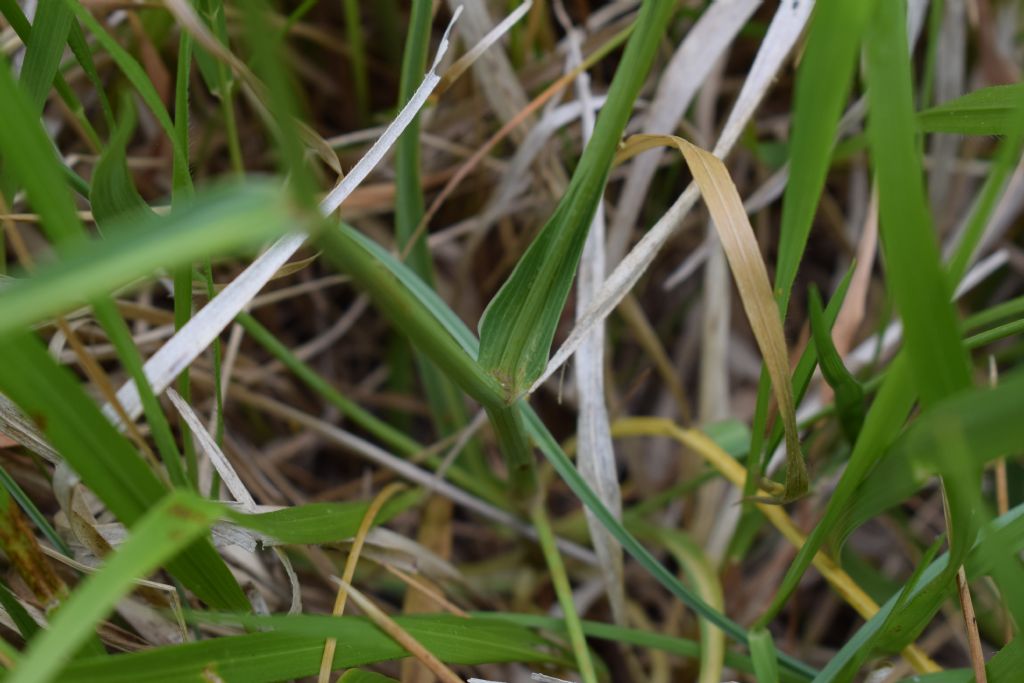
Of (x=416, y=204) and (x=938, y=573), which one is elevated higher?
(x=416, y=204)

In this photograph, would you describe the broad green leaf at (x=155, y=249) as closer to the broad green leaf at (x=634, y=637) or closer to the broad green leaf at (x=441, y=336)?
the broad green leaf at (x=441, y=336)

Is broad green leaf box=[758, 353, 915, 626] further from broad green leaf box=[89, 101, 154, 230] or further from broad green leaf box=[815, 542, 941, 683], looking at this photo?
broad green leaf box=[89, 101, 154, 230]

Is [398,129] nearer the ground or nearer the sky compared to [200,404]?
nearer the sky

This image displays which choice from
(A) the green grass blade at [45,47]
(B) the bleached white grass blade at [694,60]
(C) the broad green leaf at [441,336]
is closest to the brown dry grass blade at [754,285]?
(C) the broad green leaf at [441,336]

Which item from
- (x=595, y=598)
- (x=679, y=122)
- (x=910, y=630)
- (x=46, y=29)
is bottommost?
(x=595, y=598)

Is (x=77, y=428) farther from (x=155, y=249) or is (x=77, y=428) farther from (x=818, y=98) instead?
(x=818, y=98)

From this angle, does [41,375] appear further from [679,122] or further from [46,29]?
[679,122]

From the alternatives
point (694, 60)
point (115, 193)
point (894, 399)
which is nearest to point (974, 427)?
point (894, 399)

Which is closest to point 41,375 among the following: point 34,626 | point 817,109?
point 34,626
